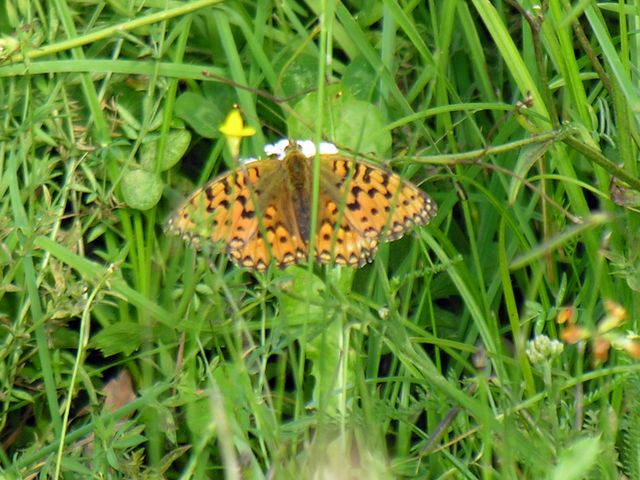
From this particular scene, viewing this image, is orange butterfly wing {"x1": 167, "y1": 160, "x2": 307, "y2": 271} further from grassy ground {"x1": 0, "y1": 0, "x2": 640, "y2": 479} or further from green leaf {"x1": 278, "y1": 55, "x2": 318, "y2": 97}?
green leaf {"x1": 278, "y1": 55, "x2": 318, "y2": 97}

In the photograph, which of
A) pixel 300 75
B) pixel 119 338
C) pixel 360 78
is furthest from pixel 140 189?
pixel 360 78

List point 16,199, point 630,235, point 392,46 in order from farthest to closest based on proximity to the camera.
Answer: point 392,46 < point 16,199 < point 630,235

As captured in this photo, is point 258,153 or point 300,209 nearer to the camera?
point 300,209

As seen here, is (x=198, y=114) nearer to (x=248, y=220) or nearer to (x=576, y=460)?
(x=248, y=220)

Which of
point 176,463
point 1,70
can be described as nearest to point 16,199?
point 1,70

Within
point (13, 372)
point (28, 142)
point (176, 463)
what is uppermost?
point (28, 142)

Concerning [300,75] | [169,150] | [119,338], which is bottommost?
[119,338]

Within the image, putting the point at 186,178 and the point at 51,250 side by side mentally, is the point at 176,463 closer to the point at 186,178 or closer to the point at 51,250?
the point at 51,250

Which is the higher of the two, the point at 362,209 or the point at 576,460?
the point at 576,460
